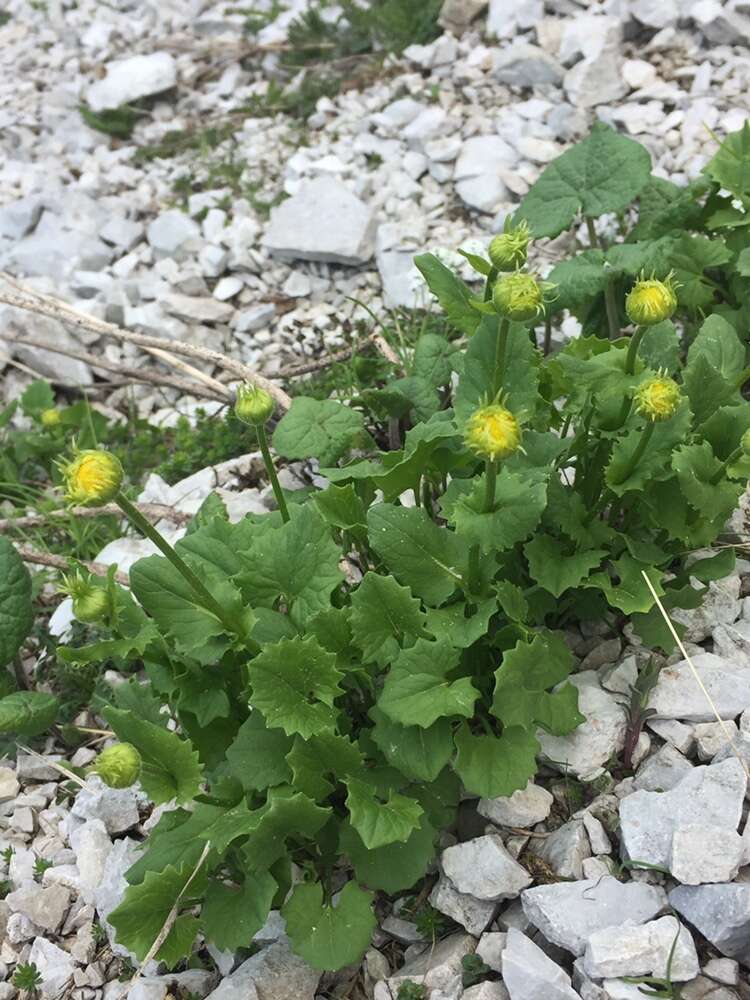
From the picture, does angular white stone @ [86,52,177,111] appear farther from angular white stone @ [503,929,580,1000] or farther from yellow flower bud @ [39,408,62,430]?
angular white stone @ [503,929,580,1000]

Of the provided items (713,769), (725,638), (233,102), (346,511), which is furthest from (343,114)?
(713,769)

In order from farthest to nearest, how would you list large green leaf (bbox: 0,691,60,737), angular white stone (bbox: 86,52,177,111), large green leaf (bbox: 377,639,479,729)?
angular white stone (bbox: 86,52,177,111), large green leaf (bbox: 0,691,60,737), large green leaf (bbox: 377,639,479,729)

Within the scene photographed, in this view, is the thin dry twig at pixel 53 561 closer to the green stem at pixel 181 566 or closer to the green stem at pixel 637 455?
the green stem at pixel 181 566

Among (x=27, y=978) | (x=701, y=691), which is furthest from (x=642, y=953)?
(x=27, y=978)

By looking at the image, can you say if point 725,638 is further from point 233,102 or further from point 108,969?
point 233,102

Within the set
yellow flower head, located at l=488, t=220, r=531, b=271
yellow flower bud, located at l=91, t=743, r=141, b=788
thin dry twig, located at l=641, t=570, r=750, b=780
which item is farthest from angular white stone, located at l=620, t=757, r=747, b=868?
yellow flower head, located at l=488, t=220, r=531, b=271

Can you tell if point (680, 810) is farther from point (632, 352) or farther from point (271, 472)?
point (271, 472)

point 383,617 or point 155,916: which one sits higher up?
point 383,617
